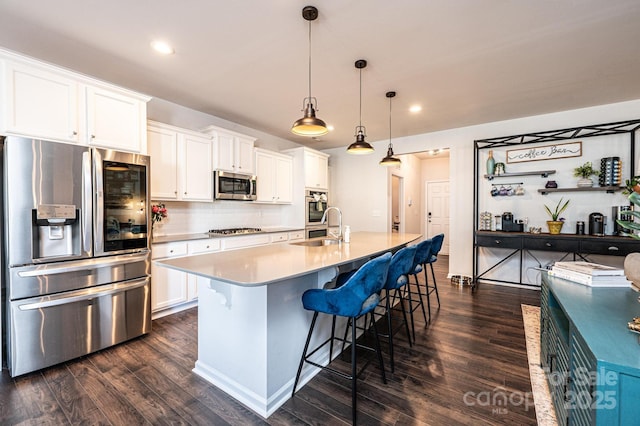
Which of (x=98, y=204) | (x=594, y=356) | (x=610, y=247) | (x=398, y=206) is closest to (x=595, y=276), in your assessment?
(x=594, y=356)

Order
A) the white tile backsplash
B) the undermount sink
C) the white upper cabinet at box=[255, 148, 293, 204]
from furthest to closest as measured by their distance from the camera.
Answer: the white upper cabinet at box=[255, 148, 293, 204] → the white tile backsplash → the undermount sink

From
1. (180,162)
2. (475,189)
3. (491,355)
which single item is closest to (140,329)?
(180,162)

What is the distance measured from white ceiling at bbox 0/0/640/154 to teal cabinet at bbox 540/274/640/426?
194 cm

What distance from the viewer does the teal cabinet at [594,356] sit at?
856mm

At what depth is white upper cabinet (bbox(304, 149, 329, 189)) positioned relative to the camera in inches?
205

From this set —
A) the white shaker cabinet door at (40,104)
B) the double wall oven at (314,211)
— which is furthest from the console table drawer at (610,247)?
the white shaker cabinet door at (40,104)

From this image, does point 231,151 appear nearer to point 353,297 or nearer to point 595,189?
point 353,297

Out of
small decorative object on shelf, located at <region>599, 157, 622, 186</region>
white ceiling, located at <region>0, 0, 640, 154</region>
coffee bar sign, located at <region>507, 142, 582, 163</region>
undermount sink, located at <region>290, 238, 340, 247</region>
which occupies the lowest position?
undermount sink, located at <region>290, 238, 340, 247</region>

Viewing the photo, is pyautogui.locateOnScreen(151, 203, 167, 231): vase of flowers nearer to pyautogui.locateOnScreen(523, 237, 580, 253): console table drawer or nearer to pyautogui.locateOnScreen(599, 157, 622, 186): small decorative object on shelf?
pyautogui.locateOnScreen(523, 237, 580, 253): console table drawer

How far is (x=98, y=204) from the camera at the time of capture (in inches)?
93.3

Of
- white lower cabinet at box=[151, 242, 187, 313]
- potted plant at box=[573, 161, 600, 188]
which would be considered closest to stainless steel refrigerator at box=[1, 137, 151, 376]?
white lower cabinet at box=[151, 242, 187, 313]

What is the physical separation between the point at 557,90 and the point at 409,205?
414 centimetres

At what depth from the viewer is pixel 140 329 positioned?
2.65 metres

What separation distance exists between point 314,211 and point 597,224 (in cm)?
414
